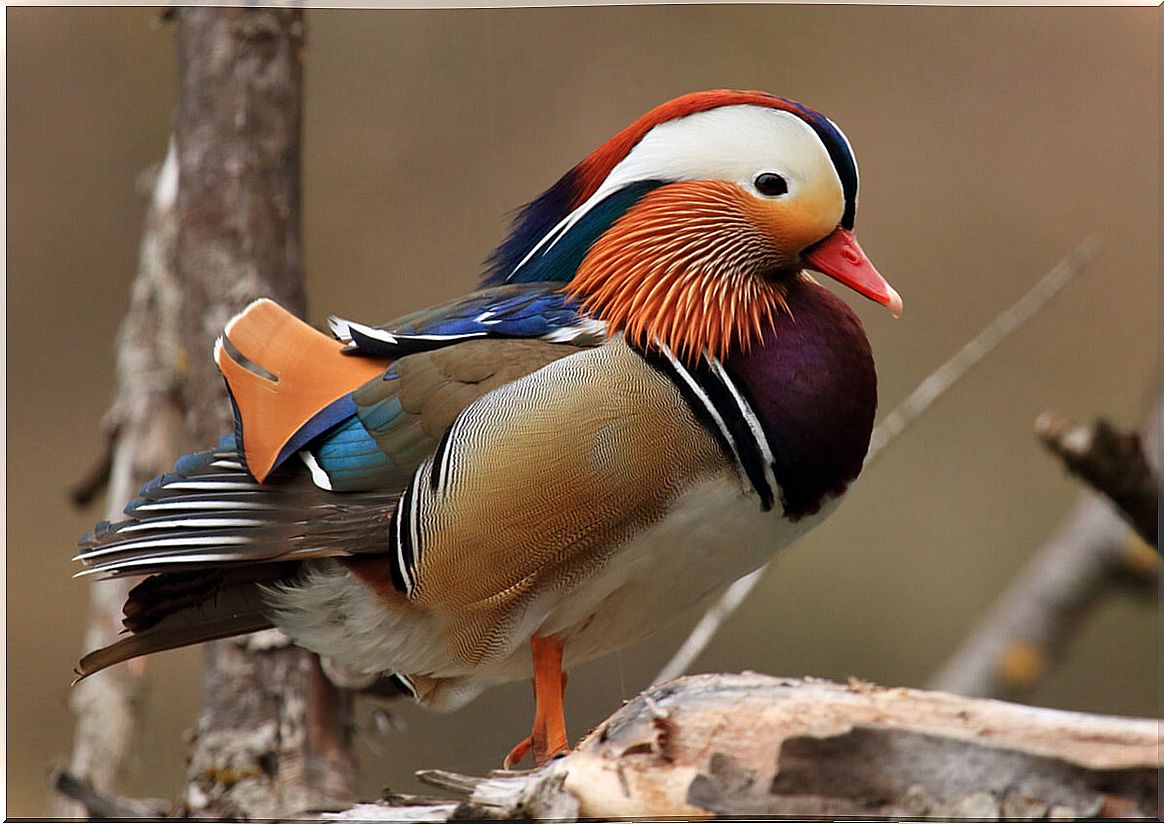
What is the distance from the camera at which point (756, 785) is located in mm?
926

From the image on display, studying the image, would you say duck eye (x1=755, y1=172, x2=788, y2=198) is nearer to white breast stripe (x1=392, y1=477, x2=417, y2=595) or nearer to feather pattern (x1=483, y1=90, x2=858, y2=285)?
feather pattern (x1=483, y1=90, x2=858, y2=285)

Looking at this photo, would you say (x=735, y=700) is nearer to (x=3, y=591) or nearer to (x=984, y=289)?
(x=984, y=289)

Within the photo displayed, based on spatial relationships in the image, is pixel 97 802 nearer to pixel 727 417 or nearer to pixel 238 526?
pixel 238 526

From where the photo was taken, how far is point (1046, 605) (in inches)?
61.2

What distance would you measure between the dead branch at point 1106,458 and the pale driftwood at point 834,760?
221 mm

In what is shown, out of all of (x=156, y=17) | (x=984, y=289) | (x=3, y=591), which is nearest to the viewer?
(x=3, y=591)

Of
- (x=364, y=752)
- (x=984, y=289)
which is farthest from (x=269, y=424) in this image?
(x=984, y=289)

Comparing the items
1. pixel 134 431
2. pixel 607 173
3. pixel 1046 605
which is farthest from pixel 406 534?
pixel 1046 605

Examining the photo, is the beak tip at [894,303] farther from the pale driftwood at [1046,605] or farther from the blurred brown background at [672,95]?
the pale driftwood at [1046,605]

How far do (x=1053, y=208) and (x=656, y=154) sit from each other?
477mm

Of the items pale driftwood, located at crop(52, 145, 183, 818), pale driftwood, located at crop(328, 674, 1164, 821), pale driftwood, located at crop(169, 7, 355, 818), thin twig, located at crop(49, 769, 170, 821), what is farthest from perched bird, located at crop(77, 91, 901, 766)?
pale driftwood, located at crop(52, 145, 183, 818)

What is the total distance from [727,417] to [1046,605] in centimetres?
76

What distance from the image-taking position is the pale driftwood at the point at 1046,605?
1523 mm

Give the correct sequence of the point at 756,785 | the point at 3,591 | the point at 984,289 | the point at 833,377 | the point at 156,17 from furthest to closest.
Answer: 1. the point at 156,17
2. the point at 984,289
3. the point at 3,591
4. the point at 833,377
5. the point at 756,785
